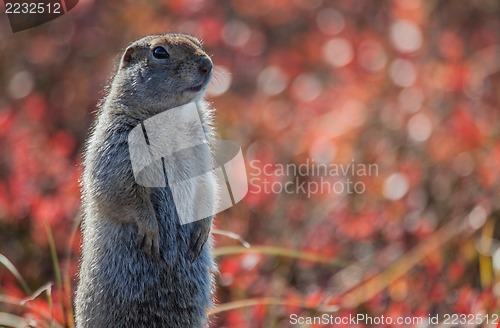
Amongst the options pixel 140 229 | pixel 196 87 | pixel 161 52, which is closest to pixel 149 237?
pixel 140 229

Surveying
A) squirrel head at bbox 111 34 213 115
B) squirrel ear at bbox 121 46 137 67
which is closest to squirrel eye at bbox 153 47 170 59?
squirrel head at bbox 111 34 213 115

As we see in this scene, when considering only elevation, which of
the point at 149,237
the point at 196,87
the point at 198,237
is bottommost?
the point at 198,237

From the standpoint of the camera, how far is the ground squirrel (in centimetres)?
352

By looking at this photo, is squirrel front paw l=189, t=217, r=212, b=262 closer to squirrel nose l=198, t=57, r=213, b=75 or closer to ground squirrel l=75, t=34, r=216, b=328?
ground squirrel l=75, t=34, r=216, b=328

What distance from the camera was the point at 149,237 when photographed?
11.5 ft

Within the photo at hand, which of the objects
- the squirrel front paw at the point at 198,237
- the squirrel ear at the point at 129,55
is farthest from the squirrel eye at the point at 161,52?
the squirrel front paw at the point at 198,237

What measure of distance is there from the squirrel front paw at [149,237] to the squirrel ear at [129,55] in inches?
31.5

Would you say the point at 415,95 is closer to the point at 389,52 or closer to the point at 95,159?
the point at 389,52

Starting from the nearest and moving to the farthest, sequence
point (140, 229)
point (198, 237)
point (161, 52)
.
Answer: point (140, 229) → point (198, 237) → point (161, 52)

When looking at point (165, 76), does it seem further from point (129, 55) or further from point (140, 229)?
point (140, 229)

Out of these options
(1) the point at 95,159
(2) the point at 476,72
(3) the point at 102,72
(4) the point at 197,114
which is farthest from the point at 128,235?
(2) the point at 476,72

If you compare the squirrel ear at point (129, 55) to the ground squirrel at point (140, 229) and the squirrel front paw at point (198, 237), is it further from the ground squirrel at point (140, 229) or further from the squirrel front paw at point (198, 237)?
the squirrel front paw at point (198, 237)

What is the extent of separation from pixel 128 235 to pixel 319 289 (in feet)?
6.75

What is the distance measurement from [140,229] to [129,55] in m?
0.84
